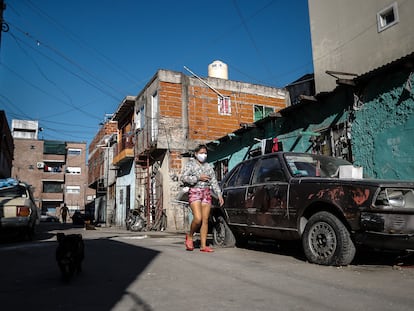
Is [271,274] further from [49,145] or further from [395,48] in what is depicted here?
[49,145]

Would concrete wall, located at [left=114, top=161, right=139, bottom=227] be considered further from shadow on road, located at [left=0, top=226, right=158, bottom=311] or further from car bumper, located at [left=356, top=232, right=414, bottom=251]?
car bumper, located at [left=356, top=232, right=414, bottom=251]

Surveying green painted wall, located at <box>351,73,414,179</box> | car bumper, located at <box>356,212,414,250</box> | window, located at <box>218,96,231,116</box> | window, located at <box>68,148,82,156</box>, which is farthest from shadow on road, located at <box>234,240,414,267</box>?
window, located at <box>68,148,82,156</box>

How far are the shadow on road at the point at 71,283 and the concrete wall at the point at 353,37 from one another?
10.5m

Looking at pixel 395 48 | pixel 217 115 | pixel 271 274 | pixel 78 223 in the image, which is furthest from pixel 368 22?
pixel 78 223

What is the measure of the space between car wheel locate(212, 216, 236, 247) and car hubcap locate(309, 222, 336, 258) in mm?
2270

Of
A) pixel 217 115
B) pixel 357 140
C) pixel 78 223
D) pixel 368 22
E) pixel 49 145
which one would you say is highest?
pixel 49 145

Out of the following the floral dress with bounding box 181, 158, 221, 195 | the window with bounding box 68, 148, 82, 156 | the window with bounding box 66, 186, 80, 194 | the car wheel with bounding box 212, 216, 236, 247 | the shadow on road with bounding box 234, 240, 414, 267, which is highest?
the window with bounding box 68, 148, 82, 156

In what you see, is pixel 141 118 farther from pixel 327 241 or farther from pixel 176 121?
pixel 327 241

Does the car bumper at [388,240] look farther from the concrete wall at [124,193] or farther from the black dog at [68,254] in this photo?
the concrete wall at [124,193]

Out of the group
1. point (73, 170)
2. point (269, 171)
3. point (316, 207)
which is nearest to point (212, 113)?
point (269, 171)

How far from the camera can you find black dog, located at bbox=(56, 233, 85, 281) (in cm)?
413

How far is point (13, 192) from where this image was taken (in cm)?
1062

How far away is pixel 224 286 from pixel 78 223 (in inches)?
1212

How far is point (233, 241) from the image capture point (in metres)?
7.09
